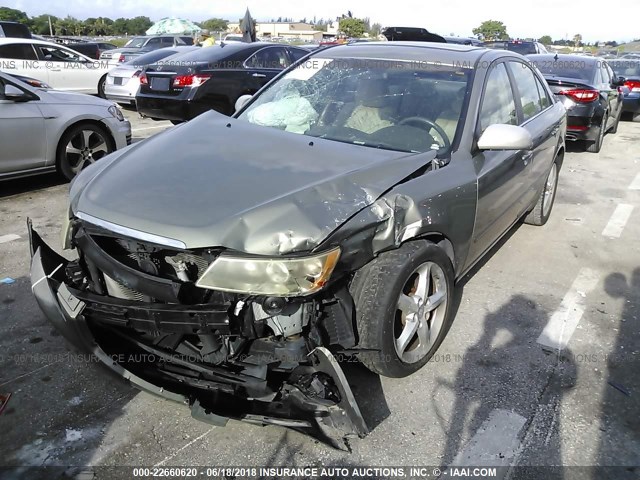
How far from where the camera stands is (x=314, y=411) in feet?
7.51

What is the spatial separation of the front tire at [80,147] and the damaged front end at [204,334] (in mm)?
4060

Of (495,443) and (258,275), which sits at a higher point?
(258,275)

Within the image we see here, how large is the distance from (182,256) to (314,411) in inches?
34.6

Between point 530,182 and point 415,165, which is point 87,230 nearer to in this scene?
point 415,165

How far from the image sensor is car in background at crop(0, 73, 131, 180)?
5.71 m

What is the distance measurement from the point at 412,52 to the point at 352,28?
2231 inches

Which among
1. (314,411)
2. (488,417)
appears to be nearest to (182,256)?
(314,411)

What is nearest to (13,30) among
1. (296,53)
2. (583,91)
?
(296,53)

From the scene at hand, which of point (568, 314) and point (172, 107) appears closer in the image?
point (568, 314)

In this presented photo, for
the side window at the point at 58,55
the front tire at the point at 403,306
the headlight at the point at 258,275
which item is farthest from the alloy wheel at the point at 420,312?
the side window at the point at 58,55

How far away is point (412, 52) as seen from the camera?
3871 millimetres

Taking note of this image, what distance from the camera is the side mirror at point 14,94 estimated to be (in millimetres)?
5656

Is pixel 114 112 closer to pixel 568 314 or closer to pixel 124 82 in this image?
pixel 568 314

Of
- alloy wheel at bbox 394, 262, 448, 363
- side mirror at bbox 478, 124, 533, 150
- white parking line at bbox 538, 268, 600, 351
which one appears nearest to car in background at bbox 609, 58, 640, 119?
white parking line at bbox 538, 268, 600, 351
